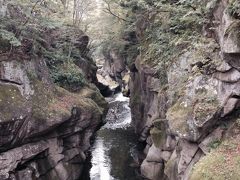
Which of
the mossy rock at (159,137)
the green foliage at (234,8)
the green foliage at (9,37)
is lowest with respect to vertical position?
the mossy rock at (159,137)

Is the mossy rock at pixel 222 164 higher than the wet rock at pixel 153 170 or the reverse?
higher

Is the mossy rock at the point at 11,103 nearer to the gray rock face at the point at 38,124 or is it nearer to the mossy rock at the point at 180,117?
the gray rock face at the point at 38,124

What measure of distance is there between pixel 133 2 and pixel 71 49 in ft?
21.1

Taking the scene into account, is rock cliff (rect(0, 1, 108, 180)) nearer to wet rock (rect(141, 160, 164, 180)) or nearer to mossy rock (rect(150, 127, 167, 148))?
mossy rock (rect(150, 127, 167, 148))

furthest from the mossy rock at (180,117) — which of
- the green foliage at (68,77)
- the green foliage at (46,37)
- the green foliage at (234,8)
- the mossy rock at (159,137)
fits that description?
the green foliage at (68,77)

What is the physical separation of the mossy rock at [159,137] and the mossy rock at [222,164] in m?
7.69

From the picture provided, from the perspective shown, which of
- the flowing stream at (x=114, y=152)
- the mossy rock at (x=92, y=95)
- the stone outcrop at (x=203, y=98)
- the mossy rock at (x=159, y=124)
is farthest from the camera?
the mossy rock at (x=92, y=95)

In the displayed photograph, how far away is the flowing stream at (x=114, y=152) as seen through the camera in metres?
24.3

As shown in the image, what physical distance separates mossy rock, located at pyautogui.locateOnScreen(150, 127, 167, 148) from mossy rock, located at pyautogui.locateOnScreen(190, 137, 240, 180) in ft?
25.2

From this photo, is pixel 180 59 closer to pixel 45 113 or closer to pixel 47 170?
pixel 45 113

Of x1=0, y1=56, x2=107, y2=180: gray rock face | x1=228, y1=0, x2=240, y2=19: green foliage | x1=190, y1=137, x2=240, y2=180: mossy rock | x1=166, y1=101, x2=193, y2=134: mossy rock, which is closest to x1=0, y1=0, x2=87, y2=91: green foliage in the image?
x1=0, y1=56, x2=107, y2=180: gray rock face

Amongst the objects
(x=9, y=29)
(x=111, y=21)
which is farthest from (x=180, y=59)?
(x=111, y=21)

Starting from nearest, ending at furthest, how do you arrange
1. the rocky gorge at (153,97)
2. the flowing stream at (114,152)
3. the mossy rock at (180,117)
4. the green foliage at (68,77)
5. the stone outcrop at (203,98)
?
the stone outcrop at (203,98), the rocky gorge at (153,97), the mossy rock at (180,117), the green foliage at (68,77), the flowing stream at (114,152)

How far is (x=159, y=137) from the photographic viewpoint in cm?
2278
